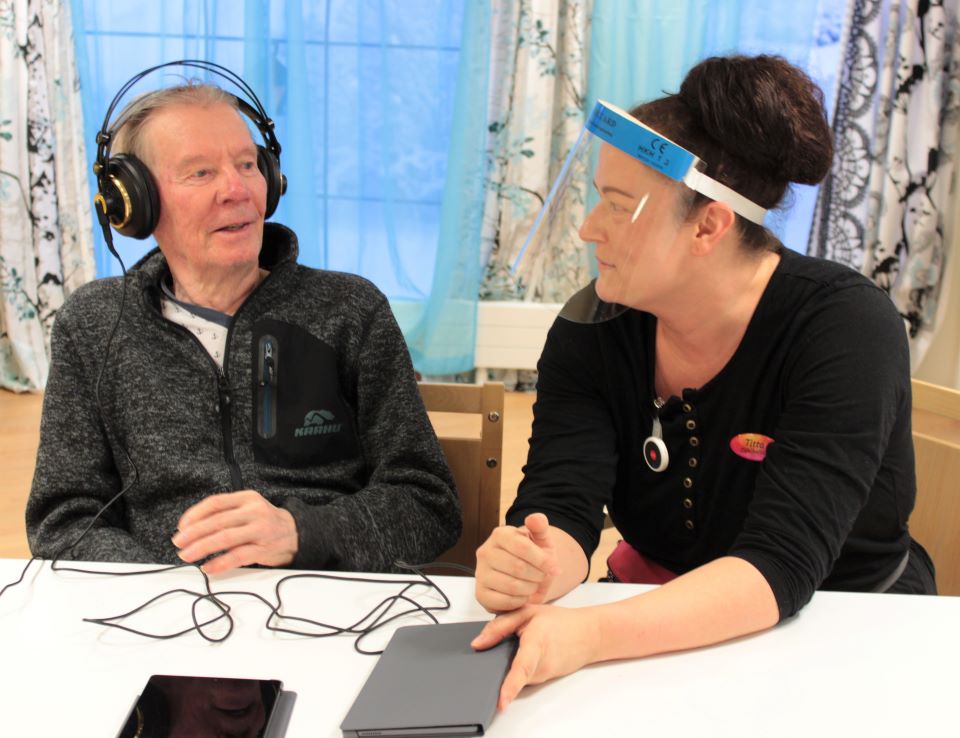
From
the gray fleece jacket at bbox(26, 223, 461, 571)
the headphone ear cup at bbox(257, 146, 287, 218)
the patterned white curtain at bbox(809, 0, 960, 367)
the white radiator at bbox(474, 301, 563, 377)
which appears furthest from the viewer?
the white radiator at bbox(474, 301, 563, 377)

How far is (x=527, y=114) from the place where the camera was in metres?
3.29

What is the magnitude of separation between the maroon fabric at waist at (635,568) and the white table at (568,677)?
34 centimetres

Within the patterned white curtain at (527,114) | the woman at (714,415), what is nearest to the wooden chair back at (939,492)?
the woman at (714,415)

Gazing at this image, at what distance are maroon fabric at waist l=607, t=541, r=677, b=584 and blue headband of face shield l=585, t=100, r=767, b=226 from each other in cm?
54


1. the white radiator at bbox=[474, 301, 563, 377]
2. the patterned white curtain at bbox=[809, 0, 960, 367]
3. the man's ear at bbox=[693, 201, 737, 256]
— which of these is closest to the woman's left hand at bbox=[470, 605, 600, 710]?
the man's ear at bbox=[693, 201, 737, 256]

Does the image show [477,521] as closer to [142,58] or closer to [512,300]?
[512,300]

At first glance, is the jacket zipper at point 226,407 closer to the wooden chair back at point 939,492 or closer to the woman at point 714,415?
the woman at point 714,415

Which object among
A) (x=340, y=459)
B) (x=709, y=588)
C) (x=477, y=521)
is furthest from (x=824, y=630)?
(x=340, y=459)

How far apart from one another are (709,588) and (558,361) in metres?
0.43

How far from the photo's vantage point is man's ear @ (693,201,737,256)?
1.06 meters

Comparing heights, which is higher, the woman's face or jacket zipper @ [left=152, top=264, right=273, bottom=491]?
the woman's face

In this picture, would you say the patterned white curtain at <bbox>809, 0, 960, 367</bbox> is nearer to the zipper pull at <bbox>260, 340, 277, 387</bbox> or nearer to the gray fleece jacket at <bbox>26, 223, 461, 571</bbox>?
the gray fleece jacket at <bbox>26, 223, 461, 571</bbox>

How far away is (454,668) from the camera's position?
823 millimetres

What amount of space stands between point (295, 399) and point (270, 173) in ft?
1.24
